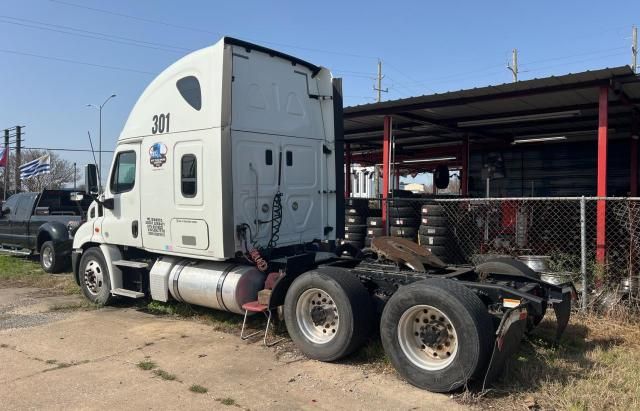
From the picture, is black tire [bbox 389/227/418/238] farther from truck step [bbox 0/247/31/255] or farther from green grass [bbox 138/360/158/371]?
truck step [bbox 0/247/31/255]

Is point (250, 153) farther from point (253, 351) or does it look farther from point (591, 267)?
point (591, 267)

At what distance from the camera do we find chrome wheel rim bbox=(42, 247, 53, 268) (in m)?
12.1

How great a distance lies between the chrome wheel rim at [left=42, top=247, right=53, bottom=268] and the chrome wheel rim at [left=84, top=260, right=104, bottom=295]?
4.32 meters

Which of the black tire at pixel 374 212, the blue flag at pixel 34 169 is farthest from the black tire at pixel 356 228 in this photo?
the blue flag at pixel 34 169

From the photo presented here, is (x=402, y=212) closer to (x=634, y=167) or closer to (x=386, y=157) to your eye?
(x=386, y=157)

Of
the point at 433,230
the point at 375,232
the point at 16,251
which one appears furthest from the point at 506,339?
the point at 16,251

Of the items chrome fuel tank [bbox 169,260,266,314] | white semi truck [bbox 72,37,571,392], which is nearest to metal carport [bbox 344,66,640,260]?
white semi truck [bbox 72,37,571,392]

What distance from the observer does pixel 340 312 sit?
5219 mm

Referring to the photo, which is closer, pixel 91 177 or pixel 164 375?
pixel 164 375

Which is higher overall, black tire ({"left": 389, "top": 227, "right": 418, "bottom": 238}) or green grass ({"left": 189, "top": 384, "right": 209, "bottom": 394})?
black tire ({"left": 389, "top": 227, "right": 418, "bottom": 238})

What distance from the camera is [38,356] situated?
5.75 m

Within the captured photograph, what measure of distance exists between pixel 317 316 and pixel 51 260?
8930mm

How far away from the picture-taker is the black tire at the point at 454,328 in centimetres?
431

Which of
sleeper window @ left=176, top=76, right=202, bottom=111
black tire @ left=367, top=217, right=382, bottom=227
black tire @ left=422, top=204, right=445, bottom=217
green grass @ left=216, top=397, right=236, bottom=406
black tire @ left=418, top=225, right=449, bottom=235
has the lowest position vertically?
green grass @ left=216, top=397, right=236, bottom=406
